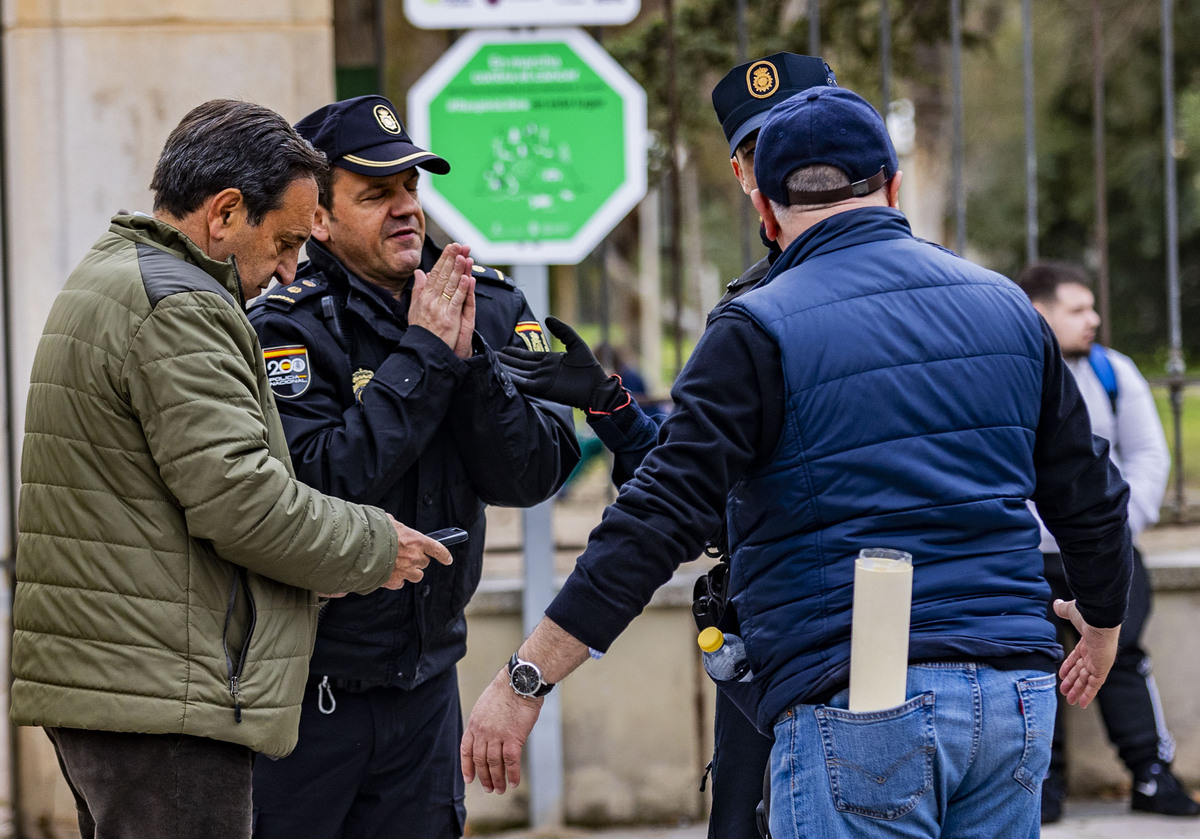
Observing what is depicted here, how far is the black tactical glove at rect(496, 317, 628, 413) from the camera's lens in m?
2.67

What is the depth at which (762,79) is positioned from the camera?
8.84ft

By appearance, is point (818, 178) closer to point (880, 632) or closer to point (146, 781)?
point (880, 632)

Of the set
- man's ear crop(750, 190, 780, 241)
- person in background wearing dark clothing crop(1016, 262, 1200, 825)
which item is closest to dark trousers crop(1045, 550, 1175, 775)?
person in background wearing dark clothing crop(1016, 262, 1200, 825)

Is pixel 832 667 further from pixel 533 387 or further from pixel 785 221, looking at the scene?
pixel 533 387

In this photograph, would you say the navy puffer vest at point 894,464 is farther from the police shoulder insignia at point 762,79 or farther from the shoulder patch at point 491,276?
the shoulder patch at point 491,276

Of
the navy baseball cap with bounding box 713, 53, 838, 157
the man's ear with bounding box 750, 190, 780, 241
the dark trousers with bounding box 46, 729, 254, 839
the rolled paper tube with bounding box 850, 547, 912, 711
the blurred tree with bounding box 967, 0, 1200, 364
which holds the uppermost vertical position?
the blurred tree with bounding box 967, 0, 1200, 364

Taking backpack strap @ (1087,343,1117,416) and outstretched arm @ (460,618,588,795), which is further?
backpack strap @ (1087,343,1117,416)

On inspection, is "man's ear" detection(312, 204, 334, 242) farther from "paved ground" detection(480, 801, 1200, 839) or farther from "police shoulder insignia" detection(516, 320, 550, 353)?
"paved ground" detection(480, 801, 1200, 839)

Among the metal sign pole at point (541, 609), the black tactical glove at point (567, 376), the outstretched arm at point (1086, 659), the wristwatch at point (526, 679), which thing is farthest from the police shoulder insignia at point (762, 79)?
the metal sign pole at point (541, 609)

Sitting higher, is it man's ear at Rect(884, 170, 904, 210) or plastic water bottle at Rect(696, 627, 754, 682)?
man's ear at Rect(884, 170, 904, 210)

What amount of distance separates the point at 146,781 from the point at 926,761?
1208 mm

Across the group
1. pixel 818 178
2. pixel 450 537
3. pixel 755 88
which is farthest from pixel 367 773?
pixel 755 88

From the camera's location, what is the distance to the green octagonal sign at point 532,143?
13.4 ft

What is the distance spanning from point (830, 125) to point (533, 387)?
0.91m
